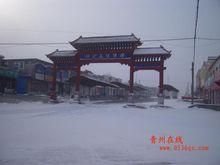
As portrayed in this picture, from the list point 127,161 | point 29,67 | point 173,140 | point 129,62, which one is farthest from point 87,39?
point 127,161

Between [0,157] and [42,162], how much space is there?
1.07m

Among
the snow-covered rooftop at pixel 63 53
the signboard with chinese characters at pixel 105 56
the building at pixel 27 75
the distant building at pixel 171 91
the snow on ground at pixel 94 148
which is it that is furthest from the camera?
the distant building at pixel 171 91

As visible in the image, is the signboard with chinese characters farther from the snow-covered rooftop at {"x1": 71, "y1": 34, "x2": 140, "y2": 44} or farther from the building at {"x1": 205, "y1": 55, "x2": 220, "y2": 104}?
the building at {"x1": 205, "y1": 55, "x2": 220, "y2": 104}

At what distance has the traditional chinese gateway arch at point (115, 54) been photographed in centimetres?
2077

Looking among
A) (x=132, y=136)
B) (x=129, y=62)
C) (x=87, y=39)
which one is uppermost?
(x=87, y=39)

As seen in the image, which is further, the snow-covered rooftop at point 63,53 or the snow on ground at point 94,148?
the snow-covered rooftop at point 63,53

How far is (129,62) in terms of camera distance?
70.4 ft

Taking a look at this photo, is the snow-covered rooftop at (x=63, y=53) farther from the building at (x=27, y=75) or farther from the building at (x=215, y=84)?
the building at (x=215, y=84)

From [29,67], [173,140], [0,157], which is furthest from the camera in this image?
[29,67]

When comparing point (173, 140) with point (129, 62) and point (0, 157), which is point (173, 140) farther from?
point (129, 62)

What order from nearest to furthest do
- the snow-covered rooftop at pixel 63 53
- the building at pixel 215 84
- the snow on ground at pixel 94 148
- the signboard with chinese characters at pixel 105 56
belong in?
the snow on ground at pixel 94 148 → the signboard with chinese characters at pixel 105 56 → the building at pixel 215 84 → the snow-covered rooftop at pixel 63 53

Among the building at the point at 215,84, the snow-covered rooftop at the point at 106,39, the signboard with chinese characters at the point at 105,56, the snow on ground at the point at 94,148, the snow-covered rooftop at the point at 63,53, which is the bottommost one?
the snow on ground at the point at 94,148

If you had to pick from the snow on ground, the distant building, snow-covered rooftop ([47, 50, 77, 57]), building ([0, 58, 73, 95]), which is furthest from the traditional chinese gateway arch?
the distant building

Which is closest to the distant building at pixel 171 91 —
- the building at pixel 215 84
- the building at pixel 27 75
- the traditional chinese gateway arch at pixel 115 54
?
the building at pixel 215 84
